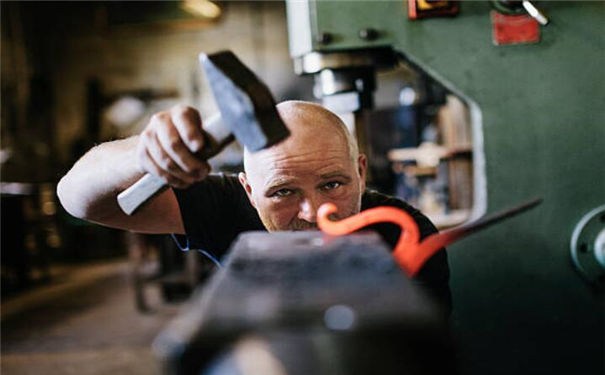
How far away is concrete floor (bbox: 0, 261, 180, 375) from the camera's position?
2979 millimetres

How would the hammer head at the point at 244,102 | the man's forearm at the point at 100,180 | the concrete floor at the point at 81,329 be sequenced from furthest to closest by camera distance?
→ the concrete floor at the point at 81,329 < the man's forearm at the point at 100,180 < the hammer head at the point at 244,102

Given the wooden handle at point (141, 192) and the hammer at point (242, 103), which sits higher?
the hammer at point (242, 103)

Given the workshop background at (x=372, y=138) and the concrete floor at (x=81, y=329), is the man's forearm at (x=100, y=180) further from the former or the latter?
the concrete floor at (x=81, y=329)

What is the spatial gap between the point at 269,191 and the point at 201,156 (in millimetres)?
370

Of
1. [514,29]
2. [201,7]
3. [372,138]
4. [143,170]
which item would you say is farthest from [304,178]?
[201,7]

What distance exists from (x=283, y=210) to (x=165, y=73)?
555 centimetres

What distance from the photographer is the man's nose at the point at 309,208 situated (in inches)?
36.3

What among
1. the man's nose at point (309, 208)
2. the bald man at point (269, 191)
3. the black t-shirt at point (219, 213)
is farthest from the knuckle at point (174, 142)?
the black t-shirt at point (219, 213)

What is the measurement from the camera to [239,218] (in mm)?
1141

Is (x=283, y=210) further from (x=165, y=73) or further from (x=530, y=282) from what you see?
(x=165, y=73)

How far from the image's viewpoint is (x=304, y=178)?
96 centimetres

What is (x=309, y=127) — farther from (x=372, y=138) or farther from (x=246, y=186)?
(x=372, y=138)

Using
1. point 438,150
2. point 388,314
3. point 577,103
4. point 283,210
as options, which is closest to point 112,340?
point 438,150

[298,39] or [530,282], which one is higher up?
[298,39]
